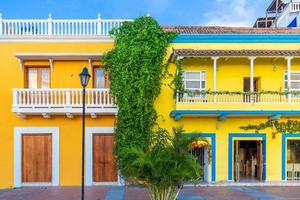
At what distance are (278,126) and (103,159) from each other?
8700mm

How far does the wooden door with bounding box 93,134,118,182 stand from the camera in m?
15.3

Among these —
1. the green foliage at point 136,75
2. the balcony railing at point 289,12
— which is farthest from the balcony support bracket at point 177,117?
the balcony railing at point 289,12

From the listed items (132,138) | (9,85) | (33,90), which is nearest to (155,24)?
(132,138)

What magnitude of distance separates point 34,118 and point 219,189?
9.33m

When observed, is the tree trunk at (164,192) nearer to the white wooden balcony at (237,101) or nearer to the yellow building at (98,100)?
the white wooden balcony at (237,101)

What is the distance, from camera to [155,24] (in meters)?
15.0

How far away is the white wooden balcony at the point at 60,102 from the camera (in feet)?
47.7

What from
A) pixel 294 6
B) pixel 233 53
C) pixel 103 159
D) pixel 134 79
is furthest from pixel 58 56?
pixel 294 6

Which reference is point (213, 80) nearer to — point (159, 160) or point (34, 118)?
point (159, 160)

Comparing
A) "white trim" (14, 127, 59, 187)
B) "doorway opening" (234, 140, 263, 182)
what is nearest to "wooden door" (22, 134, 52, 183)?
"white trim" (14, 127, 59, 187)

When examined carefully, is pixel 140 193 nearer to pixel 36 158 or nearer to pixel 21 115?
pixel 36 158

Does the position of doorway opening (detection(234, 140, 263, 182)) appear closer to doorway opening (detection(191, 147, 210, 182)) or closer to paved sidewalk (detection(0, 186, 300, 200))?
paved sidewalk (detection(0, 186, 300, 200))

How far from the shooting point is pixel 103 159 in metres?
15.4

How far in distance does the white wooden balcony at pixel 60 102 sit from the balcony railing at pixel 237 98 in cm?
350
